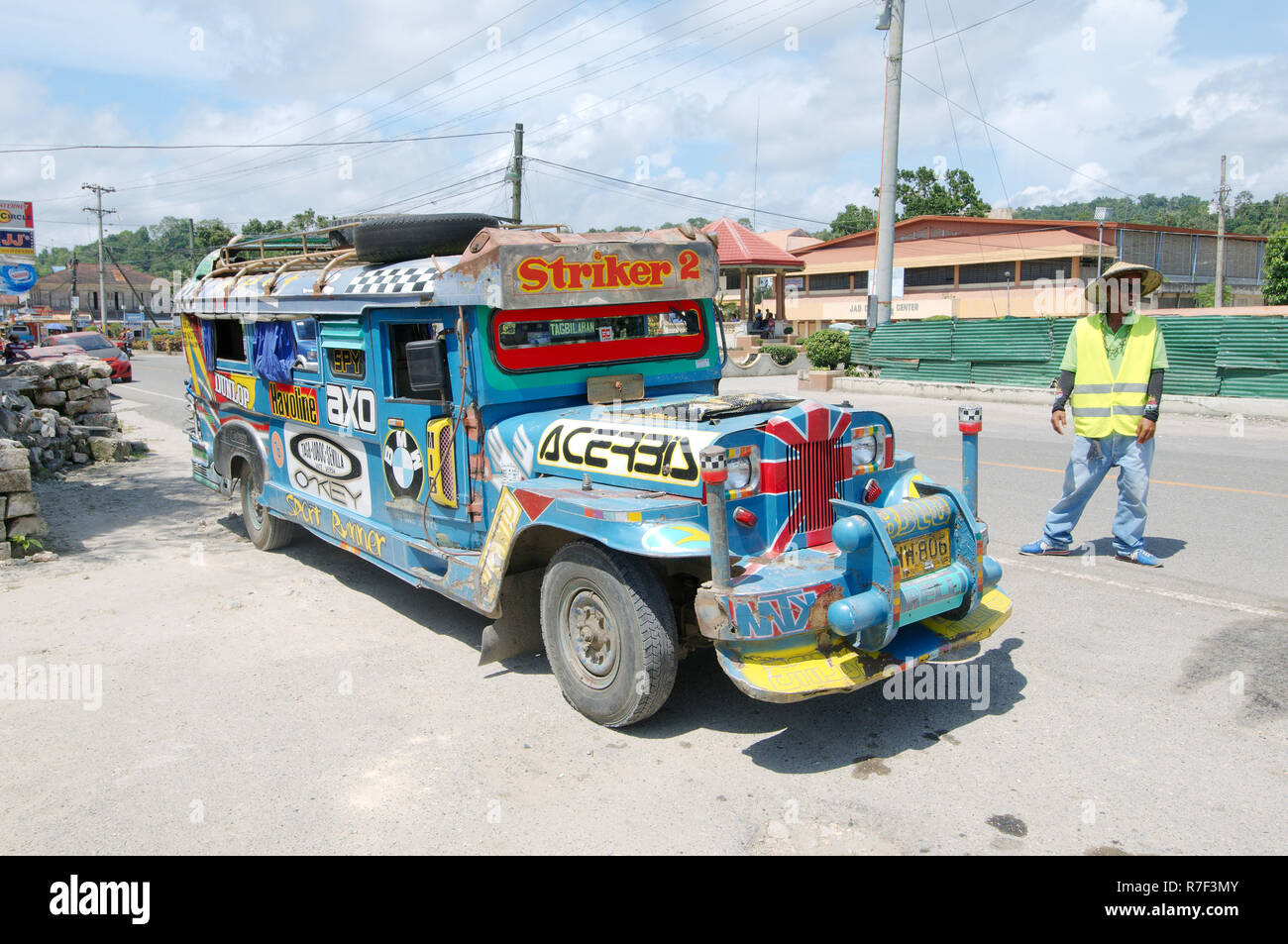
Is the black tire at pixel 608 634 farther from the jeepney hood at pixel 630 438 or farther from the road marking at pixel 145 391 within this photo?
the road marking at pixel 145 391

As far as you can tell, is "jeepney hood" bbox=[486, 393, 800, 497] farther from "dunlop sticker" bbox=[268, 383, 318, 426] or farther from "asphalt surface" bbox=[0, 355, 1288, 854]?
"dunlop sticker" bbox=[268, 383, 318, 426]

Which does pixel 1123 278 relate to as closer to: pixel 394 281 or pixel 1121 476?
pixel 1121 476

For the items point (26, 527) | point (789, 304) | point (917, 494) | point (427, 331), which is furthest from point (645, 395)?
point (789, 304)

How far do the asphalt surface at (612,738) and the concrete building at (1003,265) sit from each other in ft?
109

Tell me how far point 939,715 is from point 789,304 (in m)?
53.5

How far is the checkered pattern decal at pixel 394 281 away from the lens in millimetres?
5539

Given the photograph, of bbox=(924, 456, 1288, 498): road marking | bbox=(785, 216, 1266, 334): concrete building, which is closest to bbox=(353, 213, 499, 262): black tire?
bbox=(924, 456, 1288, 498): road marking

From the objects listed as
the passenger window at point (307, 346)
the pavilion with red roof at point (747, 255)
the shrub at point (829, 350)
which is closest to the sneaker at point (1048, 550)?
the passenger window at point (307, 346)

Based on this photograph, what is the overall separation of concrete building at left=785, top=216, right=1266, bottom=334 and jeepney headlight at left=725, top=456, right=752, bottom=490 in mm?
34878

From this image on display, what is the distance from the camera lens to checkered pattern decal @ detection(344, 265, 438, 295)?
5539mm

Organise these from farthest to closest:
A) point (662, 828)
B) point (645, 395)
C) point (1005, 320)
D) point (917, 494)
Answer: point (1005, 320), point (645, 395), point (917, 494), point (662, 828)

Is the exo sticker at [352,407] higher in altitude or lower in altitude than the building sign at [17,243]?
lower
